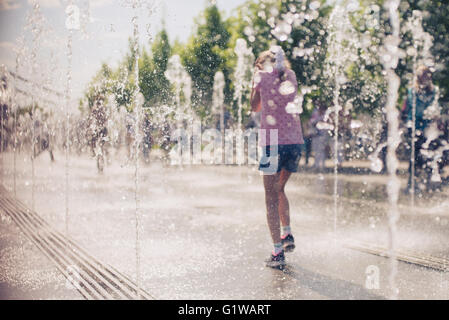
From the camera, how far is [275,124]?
465 centimetres

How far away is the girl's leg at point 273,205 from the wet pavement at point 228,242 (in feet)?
0.93

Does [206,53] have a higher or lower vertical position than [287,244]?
higher

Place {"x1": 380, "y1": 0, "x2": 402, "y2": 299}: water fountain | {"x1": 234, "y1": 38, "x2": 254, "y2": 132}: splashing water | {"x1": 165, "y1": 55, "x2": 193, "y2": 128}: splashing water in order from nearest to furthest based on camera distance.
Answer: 1. {"x1": 380, "y1": 0, "x2": 402, "y2": 299}: water fountain
2. {"x1": 234, "y1": 38, "x2": 254, "y2": 132}: splashing water
3. {"x1": 165, "y1": 55, "x2": 193, "y2": 128}: splashing water

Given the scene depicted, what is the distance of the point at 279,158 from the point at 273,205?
0.40m

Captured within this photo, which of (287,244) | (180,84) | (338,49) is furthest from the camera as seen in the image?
(180,84)

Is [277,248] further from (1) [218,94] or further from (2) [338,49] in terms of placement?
(1) [218,94]

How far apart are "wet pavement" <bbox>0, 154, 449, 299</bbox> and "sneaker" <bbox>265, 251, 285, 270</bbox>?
0.26 ft

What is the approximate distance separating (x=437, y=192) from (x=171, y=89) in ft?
138

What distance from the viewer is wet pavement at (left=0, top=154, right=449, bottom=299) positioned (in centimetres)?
390

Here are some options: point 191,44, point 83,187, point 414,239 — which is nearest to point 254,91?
point 414,239

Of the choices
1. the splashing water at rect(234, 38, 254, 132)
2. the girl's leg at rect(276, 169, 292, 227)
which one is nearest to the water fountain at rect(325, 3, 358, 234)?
the splashing water at rect(234, 38, 254, 132)

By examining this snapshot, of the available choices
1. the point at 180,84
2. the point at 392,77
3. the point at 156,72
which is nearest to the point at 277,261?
the point at 392,77

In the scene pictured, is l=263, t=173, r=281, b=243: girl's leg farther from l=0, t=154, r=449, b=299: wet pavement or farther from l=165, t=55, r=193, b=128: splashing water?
l=165, t=55, r=193, b=128: splashing water

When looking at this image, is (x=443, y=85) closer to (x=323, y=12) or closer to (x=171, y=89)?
(x=323, y=12)
